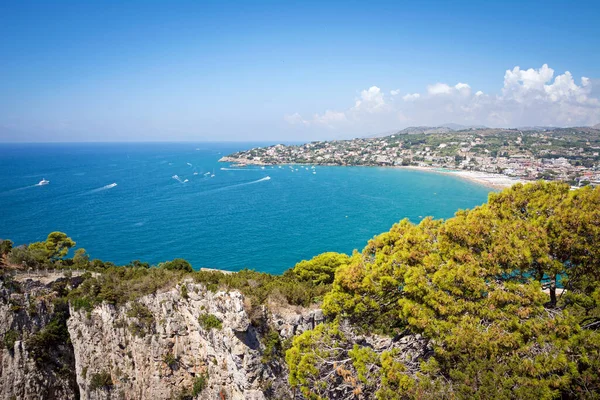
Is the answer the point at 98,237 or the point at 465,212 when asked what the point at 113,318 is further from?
the point at 98,237

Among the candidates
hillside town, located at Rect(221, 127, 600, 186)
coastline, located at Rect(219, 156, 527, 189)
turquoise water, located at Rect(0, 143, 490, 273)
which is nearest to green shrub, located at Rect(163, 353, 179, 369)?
turquoise water, located at Rect(0, 143, 490, 273)

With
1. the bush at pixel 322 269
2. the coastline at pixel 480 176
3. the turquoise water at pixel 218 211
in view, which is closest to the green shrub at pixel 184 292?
the bush at pixel 322 269

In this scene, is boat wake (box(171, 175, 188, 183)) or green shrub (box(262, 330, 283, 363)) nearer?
green shrub (box(262, 330, 283, 363))

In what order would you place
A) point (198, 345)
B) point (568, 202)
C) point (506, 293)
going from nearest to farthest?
point (506, 293) < point (568, 202) < point (198, 345)

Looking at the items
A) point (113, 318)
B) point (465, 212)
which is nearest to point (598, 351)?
point (465, 212)

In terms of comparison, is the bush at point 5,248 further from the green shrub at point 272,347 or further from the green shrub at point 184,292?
the green shrub at point 272,347

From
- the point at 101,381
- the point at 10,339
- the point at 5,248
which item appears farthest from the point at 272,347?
the point at 5,248

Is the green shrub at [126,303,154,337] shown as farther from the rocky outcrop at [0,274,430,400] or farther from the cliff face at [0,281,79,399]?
the cliff face at [0,281,79,399]
